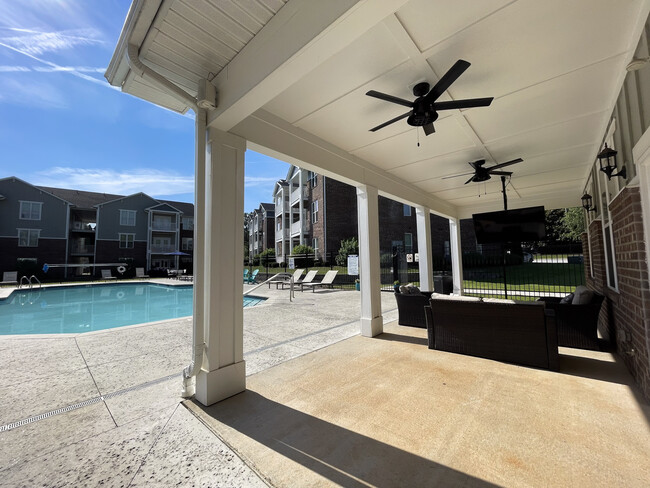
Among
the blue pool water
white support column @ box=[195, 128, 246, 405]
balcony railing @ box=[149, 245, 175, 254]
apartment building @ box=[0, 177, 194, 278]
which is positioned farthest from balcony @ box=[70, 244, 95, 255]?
white support column @ box=[195, 128, 246, 405]

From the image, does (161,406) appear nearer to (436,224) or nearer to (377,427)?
(377,427)

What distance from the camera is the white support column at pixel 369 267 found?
16.1 feet

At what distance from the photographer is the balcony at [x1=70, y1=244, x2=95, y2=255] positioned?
915 inches

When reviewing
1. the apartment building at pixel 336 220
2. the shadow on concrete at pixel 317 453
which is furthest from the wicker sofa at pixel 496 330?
the apartment building at pixel 336 220

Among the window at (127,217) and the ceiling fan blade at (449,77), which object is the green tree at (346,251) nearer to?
the ceiling fan blade at (449,77)

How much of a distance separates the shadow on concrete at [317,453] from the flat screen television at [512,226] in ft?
21.5

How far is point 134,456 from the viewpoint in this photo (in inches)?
74.6

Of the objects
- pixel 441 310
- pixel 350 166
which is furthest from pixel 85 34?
pixel 441 310

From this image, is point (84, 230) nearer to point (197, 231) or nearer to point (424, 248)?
point (197, 231)

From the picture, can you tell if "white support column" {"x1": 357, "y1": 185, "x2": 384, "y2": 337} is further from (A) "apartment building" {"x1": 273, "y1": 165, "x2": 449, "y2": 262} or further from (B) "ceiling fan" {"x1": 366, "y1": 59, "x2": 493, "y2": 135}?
(A) "apartment building" {"x1": 273, "y1": 165, "x2": 449, "y2": 262}

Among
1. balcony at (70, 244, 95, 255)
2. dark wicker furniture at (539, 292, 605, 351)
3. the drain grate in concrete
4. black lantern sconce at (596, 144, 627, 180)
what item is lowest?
the drain grate in concrete

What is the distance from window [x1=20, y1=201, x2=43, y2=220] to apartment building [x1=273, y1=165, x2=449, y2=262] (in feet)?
66.5

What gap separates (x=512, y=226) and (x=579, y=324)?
3375mm

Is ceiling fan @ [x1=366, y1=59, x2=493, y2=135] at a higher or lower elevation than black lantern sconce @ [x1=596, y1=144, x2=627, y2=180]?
higher
